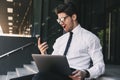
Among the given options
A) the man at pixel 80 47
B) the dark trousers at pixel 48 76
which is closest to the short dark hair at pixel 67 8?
the man at pixel 80 47

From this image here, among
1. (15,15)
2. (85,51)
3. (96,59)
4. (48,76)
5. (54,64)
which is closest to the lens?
(48,76)

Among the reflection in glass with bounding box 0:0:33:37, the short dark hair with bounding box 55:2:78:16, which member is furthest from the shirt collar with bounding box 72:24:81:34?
the reflection in glass with bounding box 0:0:33:37

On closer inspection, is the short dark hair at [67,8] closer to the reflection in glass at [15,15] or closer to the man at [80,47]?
the man at [80,47]

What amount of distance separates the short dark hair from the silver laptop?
0.47 meters

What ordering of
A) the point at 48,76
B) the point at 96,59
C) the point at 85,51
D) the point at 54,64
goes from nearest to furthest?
the point at 48,76, the point at 54,64, the point at 96,59, the point at 85,51

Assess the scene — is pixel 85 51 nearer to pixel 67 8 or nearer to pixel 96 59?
pixel 96 59

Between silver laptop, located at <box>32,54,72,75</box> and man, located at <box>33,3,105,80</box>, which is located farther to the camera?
man, located at <box>33,3,105,80</box>

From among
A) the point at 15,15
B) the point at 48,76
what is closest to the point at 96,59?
the point at 48,76

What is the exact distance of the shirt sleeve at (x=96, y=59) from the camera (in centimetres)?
302

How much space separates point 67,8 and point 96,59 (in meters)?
0.51

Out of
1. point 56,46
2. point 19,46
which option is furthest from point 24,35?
point 56,46

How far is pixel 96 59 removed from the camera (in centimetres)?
305

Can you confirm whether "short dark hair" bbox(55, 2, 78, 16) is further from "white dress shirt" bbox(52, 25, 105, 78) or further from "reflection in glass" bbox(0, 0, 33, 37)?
"reflection in glass" bbox(0, 0, 33, 37)

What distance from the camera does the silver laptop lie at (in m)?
2.86
